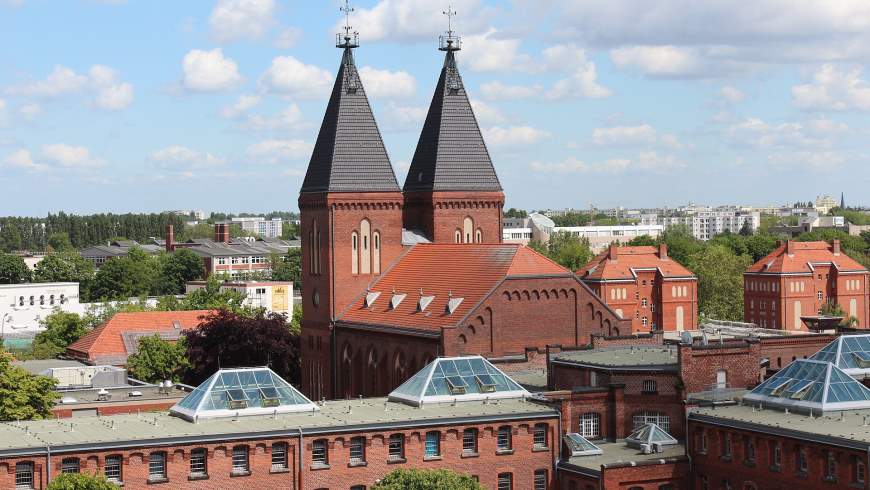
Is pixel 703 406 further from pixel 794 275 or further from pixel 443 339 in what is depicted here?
pixel 794 275

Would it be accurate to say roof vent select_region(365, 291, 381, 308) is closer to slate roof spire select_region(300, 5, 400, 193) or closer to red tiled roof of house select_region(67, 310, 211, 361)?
slate roof spire select_region(300, 5, 400, 193)

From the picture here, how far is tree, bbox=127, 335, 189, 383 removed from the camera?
316 feet

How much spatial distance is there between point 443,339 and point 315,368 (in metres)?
18.0

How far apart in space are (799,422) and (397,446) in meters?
15.3

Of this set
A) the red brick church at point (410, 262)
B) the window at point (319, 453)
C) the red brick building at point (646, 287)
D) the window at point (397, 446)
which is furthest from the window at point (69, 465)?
the red brick building at point (646, 287)

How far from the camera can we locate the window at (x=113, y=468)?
5191 cm

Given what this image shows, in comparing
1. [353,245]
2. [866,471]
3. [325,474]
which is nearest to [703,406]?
[866,471]

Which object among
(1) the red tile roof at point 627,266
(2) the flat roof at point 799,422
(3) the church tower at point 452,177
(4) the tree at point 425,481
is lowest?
(4) the tree at point 425,481

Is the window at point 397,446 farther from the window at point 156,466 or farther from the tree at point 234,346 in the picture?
the tree at point 234,346

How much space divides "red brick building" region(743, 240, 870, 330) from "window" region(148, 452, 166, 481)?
358 ft

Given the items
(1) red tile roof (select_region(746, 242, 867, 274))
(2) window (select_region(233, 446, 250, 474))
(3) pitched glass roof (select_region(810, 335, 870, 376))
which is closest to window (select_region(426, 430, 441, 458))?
(2) window (select_region(233, 446, 250, 474))

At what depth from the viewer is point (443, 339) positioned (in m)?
75.2

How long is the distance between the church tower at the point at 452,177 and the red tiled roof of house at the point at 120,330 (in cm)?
2376

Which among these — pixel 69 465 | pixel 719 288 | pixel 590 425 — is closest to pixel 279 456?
pixel 69 465
